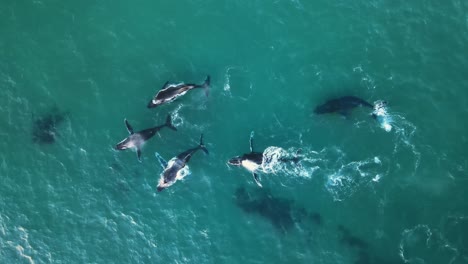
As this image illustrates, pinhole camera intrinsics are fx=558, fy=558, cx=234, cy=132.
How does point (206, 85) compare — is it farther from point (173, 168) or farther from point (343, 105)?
point (343, 105)

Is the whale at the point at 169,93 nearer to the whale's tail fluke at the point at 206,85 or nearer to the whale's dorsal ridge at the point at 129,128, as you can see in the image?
the whale's tail fluke at the point at 206,85

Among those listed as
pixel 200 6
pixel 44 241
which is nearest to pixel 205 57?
pixel 200 6

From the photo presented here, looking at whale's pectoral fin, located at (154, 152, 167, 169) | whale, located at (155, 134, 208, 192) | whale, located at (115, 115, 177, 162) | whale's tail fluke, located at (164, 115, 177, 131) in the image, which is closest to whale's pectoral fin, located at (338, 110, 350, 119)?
whale, located at (155, 134, 208, 192)

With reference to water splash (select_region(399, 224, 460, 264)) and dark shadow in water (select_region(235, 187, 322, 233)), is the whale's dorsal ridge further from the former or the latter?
water splash (select_region(399, 224, 460, 264))

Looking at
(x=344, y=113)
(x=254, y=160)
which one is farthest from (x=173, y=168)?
(x=344, y=113)

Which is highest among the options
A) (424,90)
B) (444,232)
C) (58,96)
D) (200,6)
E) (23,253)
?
(200,6)

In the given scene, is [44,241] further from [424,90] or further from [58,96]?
[424,90]
